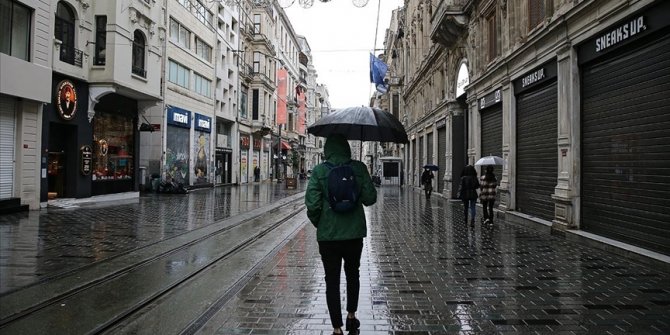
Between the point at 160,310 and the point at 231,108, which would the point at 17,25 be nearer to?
the point at 160,310

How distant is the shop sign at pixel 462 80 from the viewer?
880 inches

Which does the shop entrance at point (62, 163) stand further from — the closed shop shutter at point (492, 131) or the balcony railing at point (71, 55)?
the closed shop shutter at point (492, 131)

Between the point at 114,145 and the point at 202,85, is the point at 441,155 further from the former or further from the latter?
the point at 202,85

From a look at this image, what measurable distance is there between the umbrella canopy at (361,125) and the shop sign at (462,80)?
1768cm

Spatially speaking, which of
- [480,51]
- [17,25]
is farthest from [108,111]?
[480,51]

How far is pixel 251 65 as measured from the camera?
160 feet

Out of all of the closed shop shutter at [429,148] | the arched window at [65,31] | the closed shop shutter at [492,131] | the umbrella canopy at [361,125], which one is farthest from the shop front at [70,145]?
the closed shop shutter at [429,148]

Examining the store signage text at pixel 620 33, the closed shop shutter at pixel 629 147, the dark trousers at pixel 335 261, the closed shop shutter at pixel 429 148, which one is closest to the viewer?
the dark trousers at pixel 335 261

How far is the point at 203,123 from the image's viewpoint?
117 feet

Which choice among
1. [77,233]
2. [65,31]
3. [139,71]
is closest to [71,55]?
[65,31]

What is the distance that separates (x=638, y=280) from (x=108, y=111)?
2237 centimetres

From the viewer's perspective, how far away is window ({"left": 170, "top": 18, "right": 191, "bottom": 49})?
99.5ft

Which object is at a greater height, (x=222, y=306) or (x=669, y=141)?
(x=669, y=141)

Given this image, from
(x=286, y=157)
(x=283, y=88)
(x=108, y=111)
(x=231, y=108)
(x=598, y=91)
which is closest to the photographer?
(x=598, y=91)
